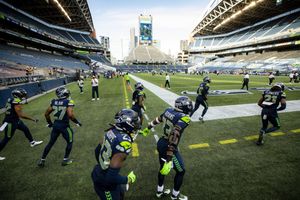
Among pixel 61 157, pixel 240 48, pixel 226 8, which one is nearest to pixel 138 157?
pixel 61 157

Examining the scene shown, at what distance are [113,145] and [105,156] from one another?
25 cm

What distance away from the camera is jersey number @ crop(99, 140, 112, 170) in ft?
7.57

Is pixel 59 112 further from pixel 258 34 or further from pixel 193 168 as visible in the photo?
pixel 258 34

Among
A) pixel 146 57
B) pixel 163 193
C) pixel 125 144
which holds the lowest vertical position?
pixel 163 193

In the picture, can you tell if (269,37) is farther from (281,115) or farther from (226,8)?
(281,115)

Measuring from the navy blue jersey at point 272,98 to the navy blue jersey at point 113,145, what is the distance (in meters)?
5.02

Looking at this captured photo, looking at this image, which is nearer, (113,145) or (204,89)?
(113,145)

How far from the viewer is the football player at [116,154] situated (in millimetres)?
2189

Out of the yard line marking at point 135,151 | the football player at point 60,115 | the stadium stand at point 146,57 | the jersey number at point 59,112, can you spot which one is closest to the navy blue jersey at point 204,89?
the yard line marking at point 135,151

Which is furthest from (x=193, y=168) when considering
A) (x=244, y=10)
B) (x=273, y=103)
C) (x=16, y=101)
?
(x=244, y=10)

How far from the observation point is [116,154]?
219 cm

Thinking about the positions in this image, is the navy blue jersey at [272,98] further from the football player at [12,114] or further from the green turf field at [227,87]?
the football player at [12,114]

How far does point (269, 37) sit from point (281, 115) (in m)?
63.9

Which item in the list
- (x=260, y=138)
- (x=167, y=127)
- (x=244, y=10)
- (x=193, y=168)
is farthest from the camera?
(x=244, y=10)
